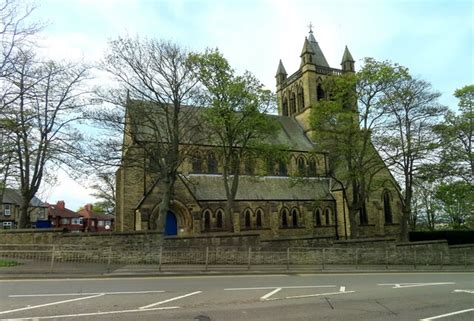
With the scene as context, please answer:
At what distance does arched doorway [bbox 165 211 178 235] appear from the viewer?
28.7m

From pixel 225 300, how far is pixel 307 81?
37.1 meters

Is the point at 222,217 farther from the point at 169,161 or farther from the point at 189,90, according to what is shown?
the point at 189,90

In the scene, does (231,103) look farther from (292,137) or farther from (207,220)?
(292,137)

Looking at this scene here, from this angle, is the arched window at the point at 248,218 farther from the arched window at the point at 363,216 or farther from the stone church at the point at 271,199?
the arched window at the point at 363,216

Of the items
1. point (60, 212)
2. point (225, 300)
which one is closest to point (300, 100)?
point (225, 300)

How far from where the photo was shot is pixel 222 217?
3106 centimetres

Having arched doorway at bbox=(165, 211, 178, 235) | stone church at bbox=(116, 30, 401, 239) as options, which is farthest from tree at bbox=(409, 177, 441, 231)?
arched doorway at bbox=(165, 211, 178, 235)

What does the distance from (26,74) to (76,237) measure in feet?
27.6

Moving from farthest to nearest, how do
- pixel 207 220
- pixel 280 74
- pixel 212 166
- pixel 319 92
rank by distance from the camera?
pixel 280 74, pixel 319 92, pixel 212 166, pixel 207 220

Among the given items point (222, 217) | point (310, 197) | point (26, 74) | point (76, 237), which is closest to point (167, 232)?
point (222, 217)

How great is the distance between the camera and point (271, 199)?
108ft

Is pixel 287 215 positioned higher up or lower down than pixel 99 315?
higher up

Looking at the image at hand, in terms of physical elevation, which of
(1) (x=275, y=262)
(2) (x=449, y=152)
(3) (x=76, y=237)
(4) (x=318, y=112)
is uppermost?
(4) (x=318, y=112)

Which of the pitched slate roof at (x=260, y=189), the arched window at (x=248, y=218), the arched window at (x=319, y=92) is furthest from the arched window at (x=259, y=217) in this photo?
the arched window at (x=319, y=92)
